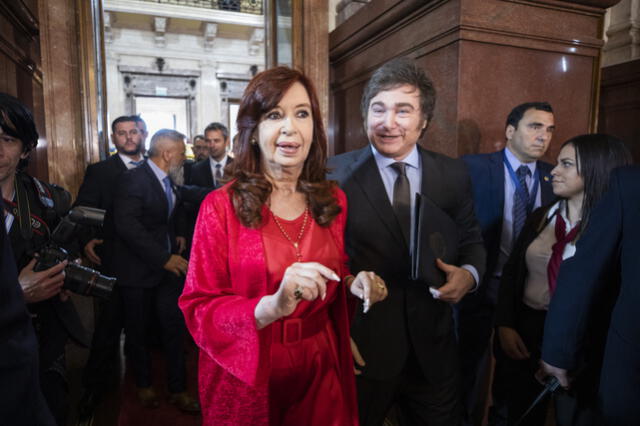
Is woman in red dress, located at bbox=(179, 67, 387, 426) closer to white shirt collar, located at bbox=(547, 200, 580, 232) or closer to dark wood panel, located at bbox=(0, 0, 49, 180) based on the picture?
white shirt collar, located at bbox=(547, 200, 580, 232)

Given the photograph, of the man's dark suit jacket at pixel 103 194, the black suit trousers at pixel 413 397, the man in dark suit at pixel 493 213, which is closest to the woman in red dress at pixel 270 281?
the black suit trousers at pixel 413 397

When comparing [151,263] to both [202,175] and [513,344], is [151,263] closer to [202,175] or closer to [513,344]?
[202,175]

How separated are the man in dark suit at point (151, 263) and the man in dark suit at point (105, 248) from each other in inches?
6.2

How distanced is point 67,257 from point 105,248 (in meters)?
1.49

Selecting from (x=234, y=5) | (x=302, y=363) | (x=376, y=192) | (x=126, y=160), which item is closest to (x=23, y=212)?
(x=302, y=363)

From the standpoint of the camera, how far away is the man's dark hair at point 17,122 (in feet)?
5.33

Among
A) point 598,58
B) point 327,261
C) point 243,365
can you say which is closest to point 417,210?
point 327,261

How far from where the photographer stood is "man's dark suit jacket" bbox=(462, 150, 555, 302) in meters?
2.41

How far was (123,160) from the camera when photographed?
11.5ft

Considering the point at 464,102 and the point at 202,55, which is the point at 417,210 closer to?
the point at 464,102

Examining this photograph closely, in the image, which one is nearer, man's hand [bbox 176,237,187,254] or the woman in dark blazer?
the woman in dark blazer

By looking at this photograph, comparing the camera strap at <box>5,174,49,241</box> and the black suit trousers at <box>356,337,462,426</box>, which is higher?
the camera strap at <box>5,174,49,241</box>

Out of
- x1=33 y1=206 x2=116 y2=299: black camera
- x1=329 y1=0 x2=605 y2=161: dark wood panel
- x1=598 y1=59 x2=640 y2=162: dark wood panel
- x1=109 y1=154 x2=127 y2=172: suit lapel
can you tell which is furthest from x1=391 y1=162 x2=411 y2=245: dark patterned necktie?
x1=598 y1=59 x2=640 y2=162: dark wood panel

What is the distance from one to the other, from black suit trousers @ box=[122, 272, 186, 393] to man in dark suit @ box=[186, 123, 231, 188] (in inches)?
68.2
